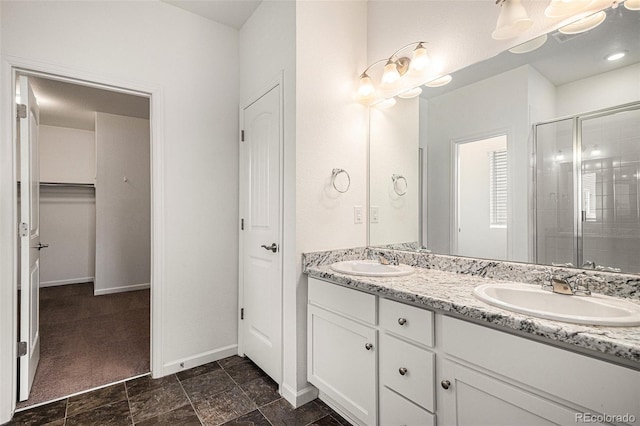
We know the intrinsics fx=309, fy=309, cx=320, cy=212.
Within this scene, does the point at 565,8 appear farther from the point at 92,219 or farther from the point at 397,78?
the point at 92,219

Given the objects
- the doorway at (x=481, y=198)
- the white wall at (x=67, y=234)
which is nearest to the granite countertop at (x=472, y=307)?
the doorway at (x=481, y=198)

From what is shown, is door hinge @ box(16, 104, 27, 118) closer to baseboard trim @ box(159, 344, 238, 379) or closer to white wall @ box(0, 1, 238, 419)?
white wall @ box(0, 1, 238, 419)

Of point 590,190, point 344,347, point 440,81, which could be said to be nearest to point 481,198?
point 590,190

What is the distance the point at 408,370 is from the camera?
129 centimetres

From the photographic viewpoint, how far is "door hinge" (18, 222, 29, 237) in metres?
1.85

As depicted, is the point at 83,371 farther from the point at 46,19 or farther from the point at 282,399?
the point at 46,19

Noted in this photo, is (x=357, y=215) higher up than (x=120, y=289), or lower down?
higher up

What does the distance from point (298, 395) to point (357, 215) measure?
1181 mm

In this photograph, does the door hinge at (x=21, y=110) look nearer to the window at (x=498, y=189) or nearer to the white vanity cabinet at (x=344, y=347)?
the white vanity cabinet at (x=344, y=347)

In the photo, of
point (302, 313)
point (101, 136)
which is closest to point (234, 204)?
point (302, 313)

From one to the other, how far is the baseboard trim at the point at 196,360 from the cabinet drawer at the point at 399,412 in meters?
1.47

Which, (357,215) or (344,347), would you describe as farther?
(357,215)

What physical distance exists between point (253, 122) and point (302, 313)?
1.42 m

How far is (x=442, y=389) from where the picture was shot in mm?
1171
